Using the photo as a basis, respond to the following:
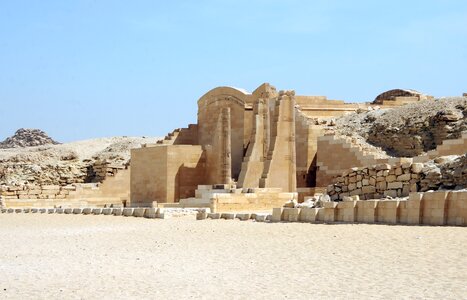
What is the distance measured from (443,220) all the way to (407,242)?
197cm

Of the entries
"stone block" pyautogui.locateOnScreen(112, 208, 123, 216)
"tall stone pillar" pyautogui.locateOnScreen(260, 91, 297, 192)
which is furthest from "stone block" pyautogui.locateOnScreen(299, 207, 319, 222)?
"tall stone pillar" pyautogui.locateOnScreen(260, 91, 297, 192)

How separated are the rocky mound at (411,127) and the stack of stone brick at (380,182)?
10230 millimetres

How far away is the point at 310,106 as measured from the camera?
33.2m

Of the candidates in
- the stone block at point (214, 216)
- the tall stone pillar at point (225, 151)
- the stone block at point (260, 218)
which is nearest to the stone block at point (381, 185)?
the stone block at point (260, 218)

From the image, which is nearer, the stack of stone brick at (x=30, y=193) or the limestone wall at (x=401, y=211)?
the limestone wall at (x=401, y=211)

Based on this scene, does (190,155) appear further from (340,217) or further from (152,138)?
(152,138)

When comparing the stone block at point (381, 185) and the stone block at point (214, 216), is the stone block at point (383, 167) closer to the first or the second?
the stone block at point (381, 185)

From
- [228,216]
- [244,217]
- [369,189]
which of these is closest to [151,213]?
[228,216]

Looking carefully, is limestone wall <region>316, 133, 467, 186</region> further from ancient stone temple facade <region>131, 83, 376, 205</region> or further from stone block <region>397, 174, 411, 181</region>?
stone block <region>397, 174, 411, 181</region>

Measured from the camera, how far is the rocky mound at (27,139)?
2515 inches

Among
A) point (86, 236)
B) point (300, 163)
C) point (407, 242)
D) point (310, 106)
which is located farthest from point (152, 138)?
point (407, 242)

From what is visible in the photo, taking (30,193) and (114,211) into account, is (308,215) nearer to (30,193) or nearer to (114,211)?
(114,211)

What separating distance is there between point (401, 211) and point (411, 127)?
644 inches

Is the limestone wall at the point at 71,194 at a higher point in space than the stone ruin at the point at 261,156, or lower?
lower
